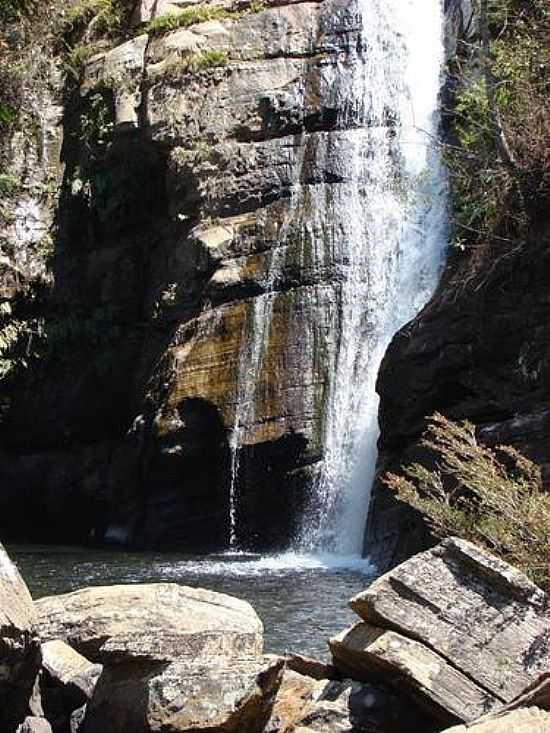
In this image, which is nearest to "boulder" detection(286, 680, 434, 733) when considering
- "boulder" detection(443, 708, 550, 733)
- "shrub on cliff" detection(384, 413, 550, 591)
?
"boulder" detection(443, 708, 550, 733)

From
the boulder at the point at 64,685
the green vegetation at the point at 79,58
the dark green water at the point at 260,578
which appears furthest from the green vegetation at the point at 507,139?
the green vegetation at the point at 79,58

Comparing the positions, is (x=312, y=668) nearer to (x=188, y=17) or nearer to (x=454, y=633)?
(x=454, y=633)

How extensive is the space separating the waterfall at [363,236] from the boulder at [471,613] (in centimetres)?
973

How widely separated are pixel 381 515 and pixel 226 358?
4.80 metres

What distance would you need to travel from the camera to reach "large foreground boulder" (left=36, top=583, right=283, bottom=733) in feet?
20.5

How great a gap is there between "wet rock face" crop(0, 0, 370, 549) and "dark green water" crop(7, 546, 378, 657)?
155cm

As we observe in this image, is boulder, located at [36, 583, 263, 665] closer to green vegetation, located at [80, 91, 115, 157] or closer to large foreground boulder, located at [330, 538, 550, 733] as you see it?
large foreground boulder, located at [330, 538, 550, 733]

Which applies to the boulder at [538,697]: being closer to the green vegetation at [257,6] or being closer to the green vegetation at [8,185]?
the green vegetation at [8,185]

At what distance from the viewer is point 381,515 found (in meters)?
14.9

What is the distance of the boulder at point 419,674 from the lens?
6.37m

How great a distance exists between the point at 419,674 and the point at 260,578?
8.06 metres

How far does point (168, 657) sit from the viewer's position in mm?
6617

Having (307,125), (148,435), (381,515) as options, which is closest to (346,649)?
(381,515)

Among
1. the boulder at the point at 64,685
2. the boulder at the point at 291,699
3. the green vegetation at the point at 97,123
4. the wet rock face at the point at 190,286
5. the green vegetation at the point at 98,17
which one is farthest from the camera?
the green vegetation at the point at 98,17
